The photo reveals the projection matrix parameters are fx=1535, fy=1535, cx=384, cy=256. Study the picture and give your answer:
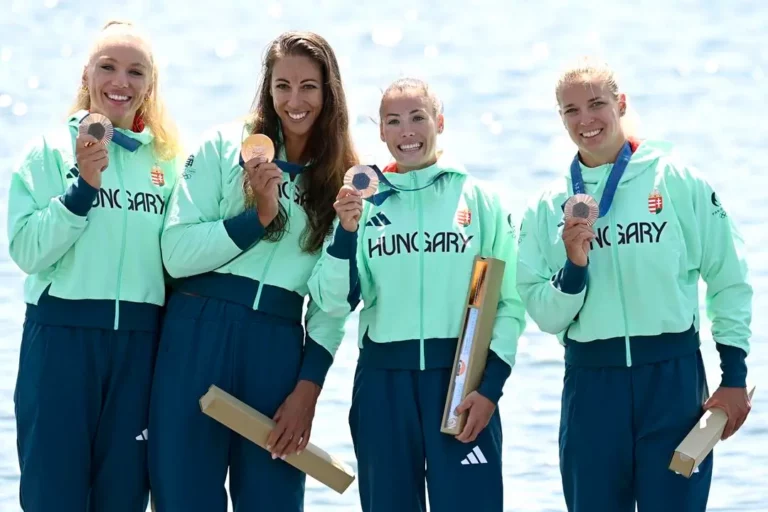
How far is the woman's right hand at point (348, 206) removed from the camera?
463 cm

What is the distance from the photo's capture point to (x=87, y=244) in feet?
15.8

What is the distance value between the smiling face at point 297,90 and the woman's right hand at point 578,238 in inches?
38.0

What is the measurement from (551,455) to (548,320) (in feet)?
10.2

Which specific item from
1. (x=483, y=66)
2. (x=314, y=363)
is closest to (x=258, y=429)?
(x=314, y=363)

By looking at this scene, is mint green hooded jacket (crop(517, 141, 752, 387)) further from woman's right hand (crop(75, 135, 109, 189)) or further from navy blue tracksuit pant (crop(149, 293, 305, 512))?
woman's right hand (crop(75, 135, 109, 189))

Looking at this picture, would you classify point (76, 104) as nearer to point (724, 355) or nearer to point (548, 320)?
point (548, 320)

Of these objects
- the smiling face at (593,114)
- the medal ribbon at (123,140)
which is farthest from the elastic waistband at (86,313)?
the smiling face at (593,114)

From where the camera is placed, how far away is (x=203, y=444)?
4816 millimetres

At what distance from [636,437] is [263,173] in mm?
1392

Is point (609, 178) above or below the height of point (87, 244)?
above

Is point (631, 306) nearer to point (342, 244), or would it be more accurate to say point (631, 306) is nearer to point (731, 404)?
point (731, 404)

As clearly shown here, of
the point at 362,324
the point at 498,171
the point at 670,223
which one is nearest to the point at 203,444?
the point at 362,324

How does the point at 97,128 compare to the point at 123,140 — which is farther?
the point at 123,140

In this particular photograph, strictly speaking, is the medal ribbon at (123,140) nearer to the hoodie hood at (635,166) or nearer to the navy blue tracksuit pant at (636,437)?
the hoodie hood at (635,166)
